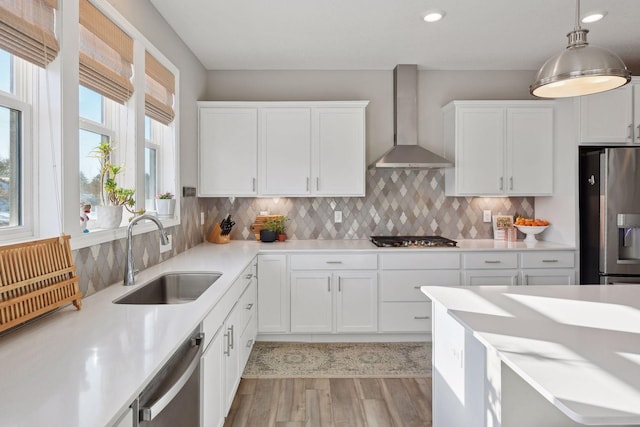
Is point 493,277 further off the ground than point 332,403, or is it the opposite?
point 493,277

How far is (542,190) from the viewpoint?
3768 millimetres

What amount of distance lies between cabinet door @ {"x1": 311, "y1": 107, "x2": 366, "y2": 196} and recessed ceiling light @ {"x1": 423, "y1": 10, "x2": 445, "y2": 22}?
104 centimetres

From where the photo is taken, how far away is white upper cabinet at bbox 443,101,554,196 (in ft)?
12.3

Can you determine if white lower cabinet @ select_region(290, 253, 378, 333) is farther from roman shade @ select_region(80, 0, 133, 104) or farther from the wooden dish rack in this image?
the wooden dish rack

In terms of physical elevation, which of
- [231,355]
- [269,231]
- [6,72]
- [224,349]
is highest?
[6,72]

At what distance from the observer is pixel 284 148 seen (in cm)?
377

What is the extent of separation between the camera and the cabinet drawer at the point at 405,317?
3.52 meters

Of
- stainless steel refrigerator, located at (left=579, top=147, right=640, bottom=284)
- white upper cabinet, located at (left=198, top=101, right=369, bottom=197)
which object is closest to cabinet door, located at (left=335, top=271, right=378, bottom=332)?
white upper cabinet, located at (left=198, top=101, right=369, bottom=197)

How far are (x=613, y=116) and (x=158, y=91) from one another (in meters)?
3.77

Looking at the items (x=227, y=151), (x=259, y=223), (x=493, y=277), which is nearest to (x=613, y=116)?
(x=493, y=277)

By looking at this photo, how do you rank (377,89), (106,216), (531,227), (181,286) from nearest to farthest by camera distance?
(106,216) < (181,286) < (531,227) < (377,89)

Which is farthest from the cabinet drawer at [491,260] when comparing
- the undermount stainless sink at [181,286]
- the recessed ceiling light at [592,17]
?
the undermount stainless sink at [181,286]

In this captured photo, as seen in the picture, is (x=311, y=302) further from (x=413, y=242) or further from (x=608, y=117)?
(x=608, y=117)

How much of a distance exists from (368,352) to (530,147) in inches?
96.4
